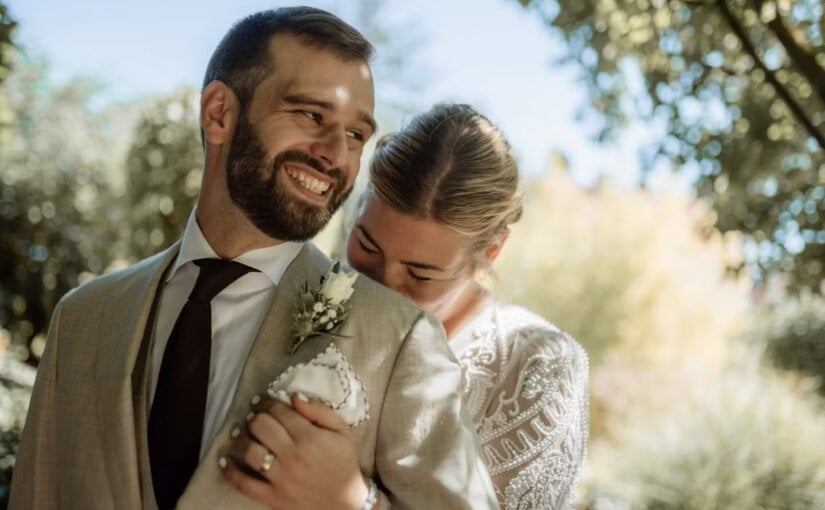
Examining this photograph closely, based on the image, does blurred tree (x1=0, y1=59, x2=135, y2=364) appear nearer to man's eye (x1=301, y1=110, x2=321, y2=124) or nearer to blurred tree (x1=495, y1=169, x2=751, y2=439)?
blurred tree (x1=495, y1=169, x2=751, y2=439)

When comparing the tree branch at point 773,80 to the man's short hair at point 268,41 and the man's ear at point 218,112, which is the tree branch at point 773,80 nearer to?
the man's short hair at point 268,41

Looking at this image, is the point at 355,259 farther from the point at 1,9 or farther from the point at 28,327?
the point at 28,327

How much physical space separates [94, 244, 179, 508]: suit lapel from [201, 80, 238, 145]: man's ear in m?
0.27

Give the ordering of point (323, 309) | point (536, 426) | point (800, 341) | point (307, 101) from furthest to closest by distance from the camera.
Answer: point (800, 341) → point (536, 426) → point (307, 101) → point (323, 309)

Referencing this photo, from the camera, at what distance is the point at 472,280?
2.93 metres

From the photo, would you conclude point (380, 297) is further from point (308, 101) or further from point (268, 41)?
point (268, 41)

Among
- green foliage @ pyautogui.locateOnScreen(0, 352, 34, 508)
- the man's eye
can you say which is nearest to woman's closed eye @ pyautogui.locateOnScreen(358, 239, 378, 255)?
the man's eye

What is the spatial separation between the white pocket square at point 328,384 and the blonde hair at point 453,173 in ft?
3.13

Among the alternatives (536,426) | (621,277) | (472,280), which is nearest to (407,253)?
(472,280)

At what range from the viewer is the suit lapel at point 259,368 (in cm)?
168

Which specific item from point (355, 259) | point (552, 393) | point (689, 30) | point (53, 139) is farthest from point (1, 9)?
point (53, 139)

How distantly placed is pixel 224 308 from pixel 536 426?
3.27 ft

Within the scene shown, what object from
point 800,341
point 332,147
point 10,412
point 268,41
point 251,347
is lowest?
point 800,341

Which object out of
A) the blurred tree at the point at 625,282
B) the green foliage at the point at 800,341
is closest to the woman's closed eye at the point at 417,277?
the green foliage at the point at 800,341
